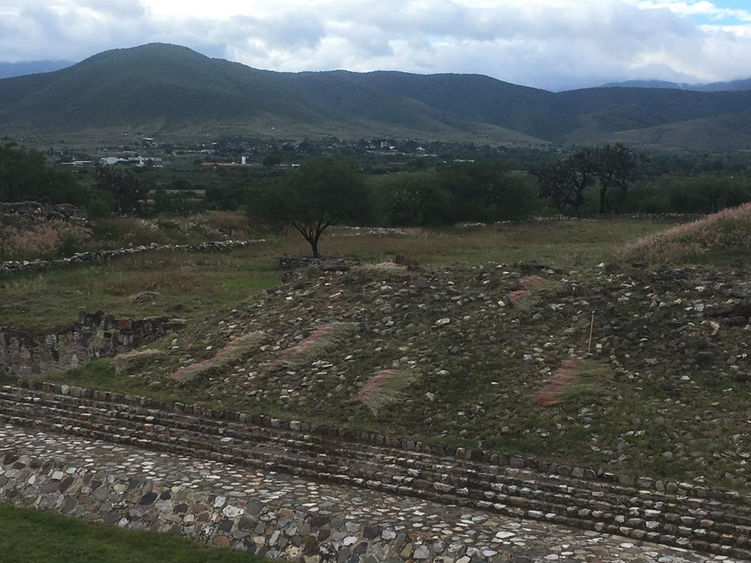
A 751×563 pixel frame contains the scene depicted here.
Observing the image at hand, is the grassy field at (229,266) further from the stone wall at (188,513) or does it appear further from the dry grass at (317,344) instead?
the stone wall at (188,513)

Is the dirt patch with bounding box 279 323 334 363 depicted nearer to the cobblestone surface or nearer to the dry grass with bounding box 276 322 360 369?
the dry grass with bounding box 276 322 360 369

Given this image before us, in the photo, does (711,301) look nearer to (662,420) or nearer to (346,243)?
(662,420)

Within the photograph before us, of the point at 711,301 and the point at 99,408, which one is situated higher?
the point at 711,301

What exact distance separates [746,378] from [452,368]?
17.8 feet

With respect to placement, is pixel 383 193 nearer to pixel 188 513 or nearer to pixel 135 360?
pixel 135 360

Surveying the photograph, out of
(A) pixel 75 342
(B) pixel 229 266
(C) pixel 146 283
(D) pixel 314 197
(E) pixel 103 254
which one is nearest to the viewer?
(A) pixel 75 342

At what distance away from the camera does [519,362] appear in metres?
14.9

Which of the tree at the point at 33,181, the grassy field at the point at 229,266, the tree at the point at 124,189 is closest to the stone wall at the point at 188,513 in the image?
the grassy field at the point at 229,266

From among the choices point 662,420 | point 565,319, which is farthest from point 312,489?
point 565,319

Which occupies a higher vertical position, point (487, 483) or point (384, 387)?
point (384, 387)

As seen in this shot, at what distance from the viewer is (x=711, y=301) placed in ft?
51.4

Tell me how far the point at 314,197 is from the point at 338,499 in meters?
27.8

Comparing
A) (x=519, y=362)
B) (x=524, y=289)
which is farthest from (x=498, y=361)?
(x=524, y=289)

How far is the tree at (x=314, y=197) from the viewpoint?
3738 centimetres
